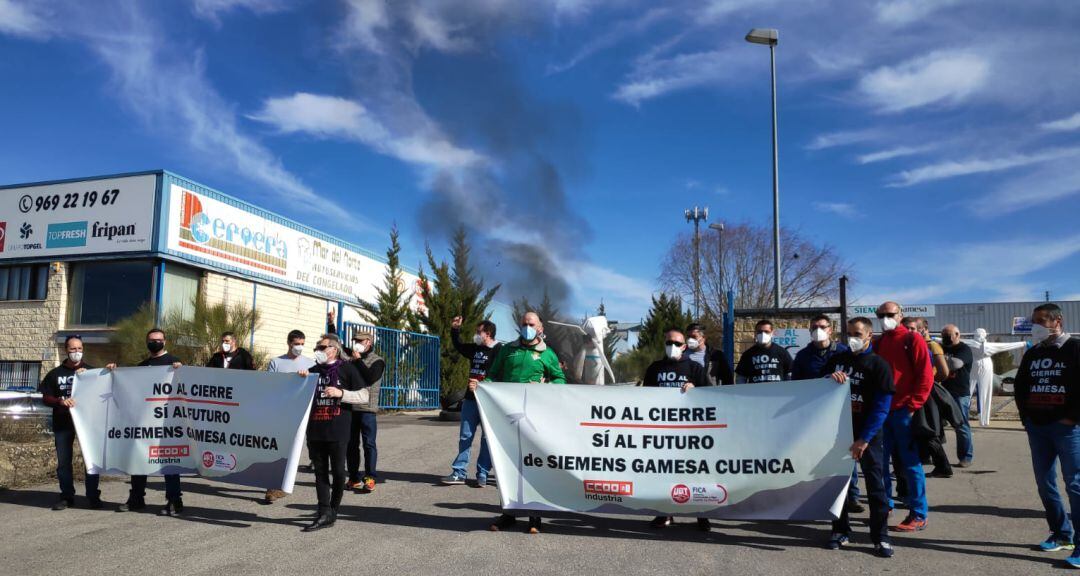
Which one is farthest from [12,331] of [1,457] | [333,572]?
[333,572]

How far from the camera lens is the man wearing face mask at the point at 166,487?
7.32 metres

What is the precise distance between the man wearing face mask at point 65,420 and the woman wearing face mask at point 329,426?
266 centimetres

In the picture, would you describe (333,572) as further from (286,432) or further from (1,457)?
(1,457)

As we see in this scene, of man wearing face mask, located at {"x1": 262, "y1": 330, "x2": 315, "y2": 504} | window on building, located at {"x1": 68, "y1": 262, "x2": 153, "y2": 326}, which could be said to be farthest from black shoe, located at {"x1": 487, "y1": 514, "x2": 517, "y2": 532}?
window on building, located at {"x1": 68, "y1": 262, "x2": 153, "y2": 326}

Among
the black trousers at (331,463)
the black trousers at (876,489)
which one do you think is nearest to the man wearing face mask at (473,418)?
the black trousers at (331,463)

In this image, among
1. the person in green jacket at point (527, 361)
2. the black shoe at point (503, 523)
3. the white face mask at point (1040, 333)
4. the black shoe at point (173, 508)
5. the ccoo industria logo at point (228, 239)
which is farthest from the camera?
the ccoo industria logo at point (228, 239)

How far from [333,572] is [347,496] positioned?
9.54ft

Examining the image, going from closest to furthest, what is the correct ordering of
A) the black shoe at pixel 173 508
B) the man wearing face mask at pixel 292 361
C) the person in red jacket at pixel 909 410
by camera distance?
the person in red jacket at pixel 909 410 → the black shoe at pixel 173 508 → the man wearing face mask at pixel 292 361

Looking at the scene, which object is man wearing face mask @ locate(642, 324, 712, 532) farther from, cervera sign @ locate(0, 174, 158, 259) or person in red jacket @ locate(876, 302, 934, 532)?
cervera sign @ locate(0, 174, 158, 259)

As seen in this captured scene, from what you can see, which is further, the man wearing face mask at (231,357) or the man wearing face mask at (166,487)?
the man wearing face mask at (231,357)

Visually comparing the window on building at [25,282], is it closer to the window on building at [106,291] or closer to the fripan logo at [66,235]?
the fripan logo at [66,235]

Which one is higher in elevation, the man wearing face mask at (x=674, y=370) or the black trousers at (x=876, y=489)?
the man wearing face mask at (x=674, y=370)

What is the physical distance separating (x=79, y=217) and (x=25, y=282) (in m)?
2.73

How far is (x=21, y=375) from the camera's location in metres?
21.8
